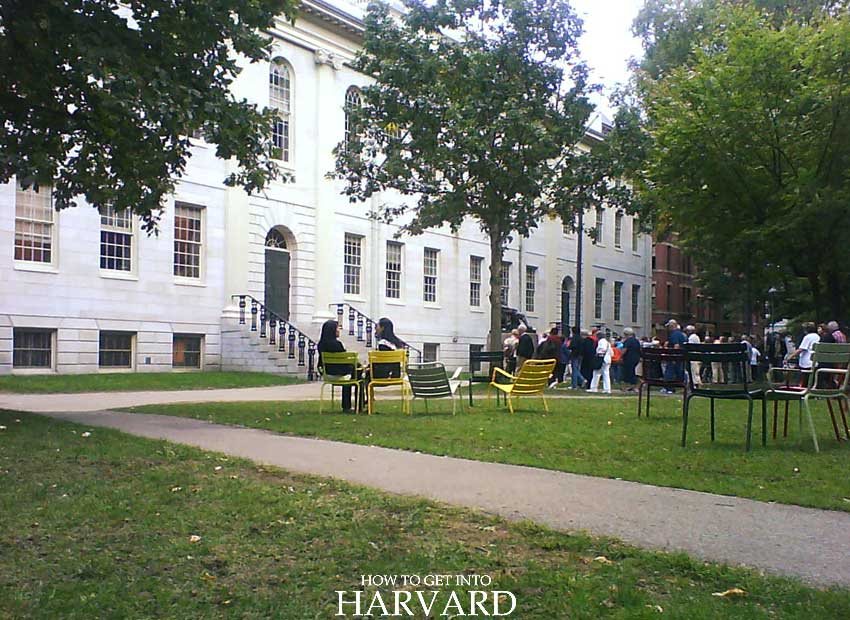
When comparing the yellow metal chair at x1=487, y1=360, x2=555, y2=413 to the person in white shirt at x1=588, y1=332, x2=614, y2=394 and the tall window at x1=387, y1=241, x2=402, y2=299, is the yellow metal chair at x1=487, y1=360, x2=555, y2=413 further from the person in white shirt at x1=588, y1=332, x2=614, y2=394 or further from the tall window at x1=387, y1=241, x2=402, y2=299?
the tall window at x1=387, y1=241, x2=402, y2=299

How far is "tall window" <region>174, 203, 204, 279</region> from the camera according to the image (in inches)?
1148

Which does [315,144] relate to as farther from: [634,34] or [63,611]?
[63,611]

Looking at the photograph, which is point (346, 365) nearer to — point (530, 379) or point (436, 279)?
point (530, 379)

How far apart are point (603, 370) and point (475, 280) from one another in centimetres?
2031

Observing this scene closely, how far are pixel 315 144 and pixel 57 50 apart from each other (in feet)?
70.8

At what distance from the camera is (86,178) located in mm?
13773

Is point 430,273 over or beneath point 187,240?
beneath

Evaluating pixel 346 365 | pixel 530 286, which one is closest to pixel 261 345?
pixel 346 365

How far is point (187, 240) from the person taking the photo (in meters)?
29.5

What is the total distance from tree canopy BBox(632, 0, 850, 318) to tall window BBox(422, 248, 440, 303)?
13.0 metres

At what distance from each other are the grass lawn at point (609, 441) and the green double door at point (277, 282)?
15.7 m

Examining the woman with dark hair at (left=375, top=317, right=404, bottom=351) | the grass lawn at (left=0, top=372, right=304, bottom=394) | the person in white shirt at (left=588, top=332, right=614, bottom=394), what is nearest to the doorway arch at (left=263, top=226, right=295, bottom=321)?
the grass lawn at (left=0, top=372, right=304, bottom=394)

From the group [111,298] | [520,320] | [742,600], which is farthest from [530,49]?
[742,600]

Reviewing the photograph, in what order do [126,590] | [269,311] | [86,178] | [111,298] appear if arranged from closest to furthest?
[126,590] < [86,178] < [111,298] < [269,311]
